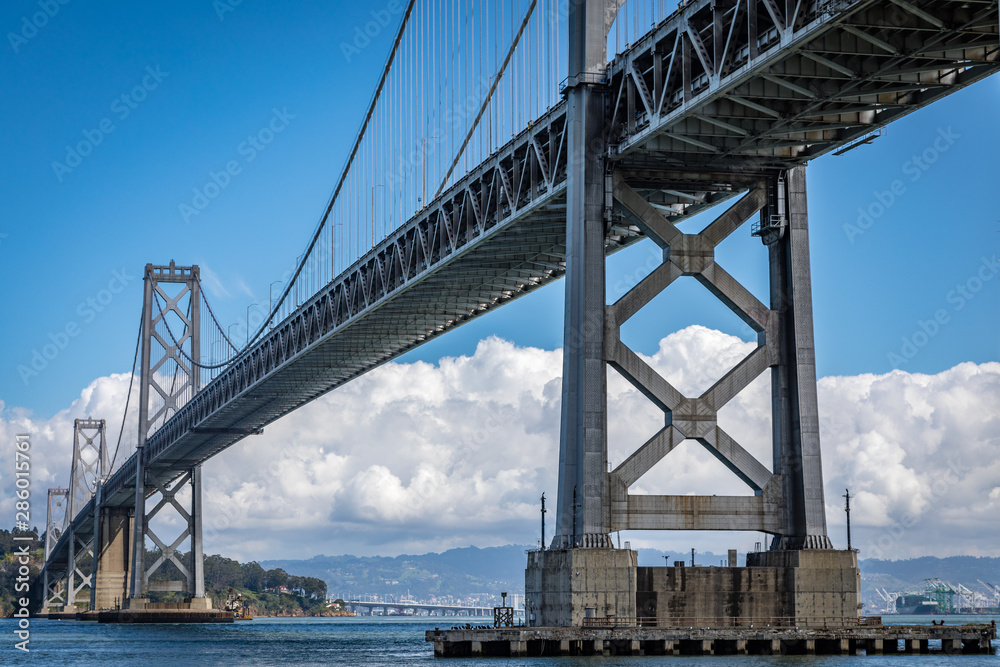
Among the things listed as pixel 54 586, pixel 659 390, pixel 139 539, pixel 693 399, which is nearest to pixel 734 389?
pixel 693 399

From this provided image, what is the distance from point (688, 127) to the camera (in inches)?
1137

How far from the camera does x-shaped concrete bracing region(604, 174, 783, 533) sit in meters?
29.8

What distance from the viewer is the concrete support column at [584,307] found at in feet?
95.9

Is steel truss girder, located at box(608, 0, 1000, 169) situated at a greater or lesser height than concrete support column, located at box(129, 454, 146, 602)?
greater

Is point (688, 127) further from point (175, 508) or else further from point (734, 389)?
point (175, 508)

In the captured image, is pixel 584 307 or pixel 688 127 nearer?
pixel 688 127

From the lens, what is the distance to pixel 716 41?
1017 inches

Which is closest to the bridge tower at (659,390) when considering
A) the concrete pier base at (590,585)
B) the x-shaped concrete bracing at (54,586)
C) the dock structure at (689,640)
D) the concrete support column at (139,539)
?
the concrete pier base at (590,585)

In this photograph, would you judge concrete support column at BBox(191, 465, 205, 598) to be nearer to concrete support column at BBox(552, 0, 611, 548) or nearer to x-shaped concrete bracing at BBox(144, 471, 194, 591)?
x-shaped concrete bracing at BBox(144, 471, 194, 591)

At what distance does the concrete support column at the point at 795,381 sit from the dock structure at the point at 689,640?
2181 mm

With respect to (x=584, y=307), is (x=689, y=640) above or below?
below

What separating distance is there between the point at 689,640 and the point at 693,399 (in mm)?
5122

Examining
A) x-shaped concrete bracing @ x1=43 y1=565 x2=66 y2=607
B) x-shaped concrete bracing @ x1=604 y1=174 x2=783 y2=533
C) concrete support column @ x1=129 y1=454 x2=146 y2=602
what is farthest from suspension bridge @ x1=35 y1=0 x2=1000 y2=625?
x-shaped concrete bracing @ x1=43 y1=565 x2=66 y2=607

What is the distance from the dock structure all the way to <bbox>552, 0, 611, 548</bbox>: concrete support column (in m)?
2.17
